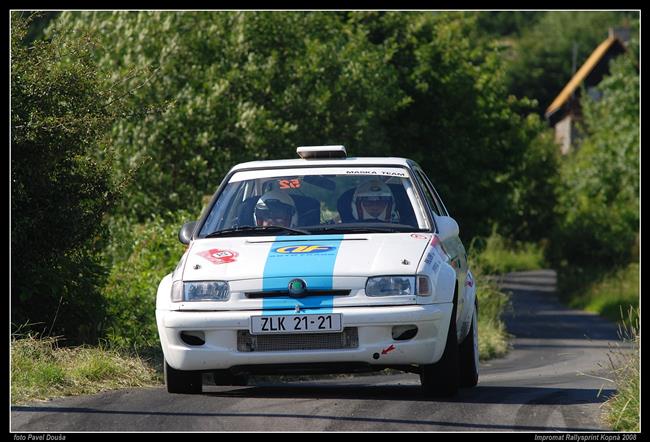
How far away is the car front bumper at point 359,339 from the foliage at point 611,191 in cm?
3759

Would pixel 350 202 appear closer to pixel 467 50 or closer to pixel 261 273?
pixel 261 273

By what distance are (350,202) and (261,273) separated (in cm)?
137

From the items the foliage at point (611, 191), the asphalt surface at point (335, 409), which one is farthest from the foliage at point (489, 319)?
→ the foliage at point (611, 191)

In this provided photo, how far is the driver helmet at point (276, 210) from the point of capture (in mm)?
10320

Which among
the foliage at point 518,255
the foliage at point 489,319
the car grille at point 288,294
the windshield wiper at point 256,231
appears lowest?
the foliage at point 518,255

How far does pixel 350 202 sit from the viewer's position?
A: 1038 centimetres

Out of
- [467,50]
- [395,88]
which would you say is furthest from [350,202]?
[467,50]

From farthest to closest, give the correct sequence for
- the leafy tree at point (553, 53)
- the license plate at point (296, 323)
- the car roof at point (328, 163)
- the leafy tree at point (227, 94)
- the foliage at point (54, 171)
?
the leafy tree at point (553, 53), the leafy tree at point (227, 94), the foliage at point (54, 171), the car roof at point (328, 163), the license plate at point (296, 323)

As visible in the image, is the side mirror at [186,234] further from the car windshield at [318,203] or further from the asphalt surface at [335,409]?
the asphalt surface at [335,409]

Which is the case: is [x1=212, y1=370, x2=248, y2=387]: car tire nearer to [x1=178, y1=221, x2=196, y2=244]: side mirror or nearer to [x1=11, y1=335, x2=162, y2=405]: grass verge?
[x1=11, y1=335, x2=162, y2=405]: grass verge

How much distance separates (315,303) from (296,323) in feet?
0.59

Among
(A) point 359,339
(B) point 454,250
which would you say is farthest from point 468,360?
(A) point 359,339

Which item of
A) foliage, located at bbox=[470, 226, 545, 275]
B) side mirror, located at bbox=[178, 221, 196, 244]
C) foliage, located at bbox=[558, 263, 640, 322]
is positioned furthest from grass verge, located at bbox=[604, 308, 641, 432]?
foliage, located at bbox=[470, 226, 545, 275]

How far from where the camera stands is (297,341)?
362 inches
